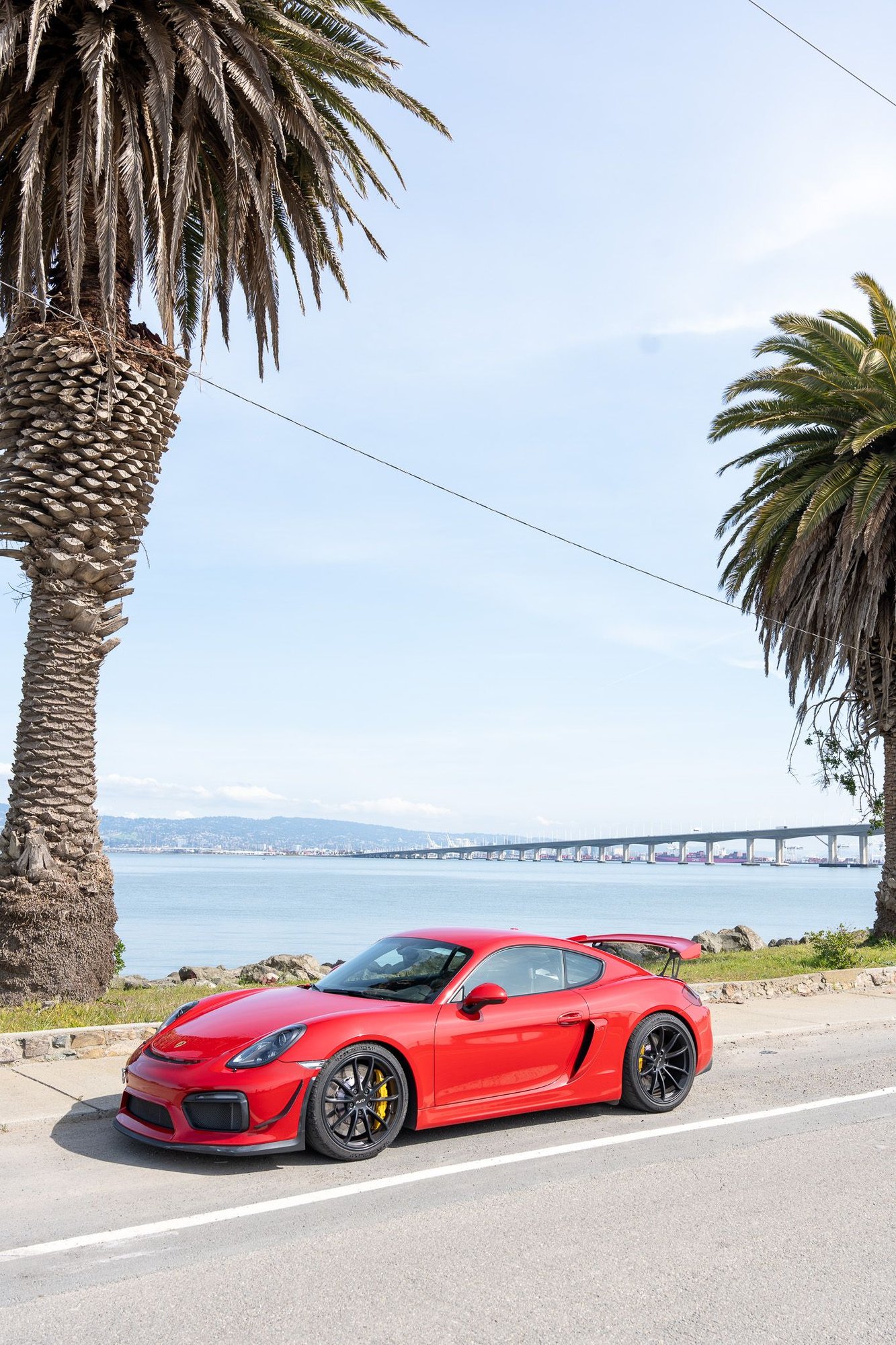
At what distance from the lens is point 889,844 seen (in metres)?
21.0

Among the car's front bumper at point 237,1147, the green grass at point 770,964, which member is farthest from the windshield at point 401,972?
the green grass at point 770,964

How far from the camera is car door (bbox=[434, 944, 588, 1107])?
6.86 meters

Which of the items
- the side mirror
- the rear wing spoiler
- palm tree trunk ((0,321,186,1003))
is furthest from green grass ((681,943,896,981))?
the side mirror

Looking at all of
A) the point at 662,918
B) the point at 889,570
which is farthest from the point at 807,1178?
the point at 662,918

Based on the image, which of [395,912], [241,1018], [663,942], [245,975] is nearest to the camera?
Result: [241,1018]

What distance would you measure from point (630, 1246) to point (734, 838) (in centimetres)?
10058

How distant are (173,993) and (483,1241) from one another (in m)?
8.75

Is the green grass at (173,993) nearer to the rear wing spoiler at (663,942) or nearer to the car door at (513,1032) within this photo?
the car door at (513,1032)

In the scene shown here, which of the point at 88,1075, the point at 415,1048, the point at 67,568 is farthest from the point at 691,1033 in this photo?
the point at 67,568

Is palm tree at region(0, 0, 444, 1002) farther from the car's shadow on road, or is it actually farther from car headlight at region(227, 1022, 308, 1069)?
car headlight at region(227, 1022, 308, 1069)

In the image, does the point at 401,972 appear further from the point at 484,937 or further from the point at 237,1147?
the point at 237,1147

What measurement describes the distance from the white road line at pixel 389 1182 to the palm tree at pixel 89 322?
610cm

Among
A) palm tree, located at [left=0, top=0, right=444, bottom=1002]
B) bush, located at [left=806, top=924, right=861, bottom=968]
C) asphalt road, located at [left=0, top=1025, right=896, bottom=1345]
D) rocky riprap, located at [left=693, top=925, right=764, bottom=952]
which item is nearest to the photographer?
asphalt road, located at [left=0, top=1025, right=896, bottom=1345]

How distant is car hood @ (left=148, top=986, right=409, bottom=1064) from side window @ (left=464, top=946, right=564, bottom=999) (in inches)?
23.7
